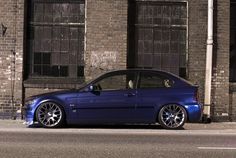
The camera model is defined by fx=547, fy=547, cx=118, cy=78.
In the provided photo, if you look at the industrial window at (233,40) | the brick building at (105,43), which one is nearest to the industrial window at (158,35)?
the brick building at (105,43)

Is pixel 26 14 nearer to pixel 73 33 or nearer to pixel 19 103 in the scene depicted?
pixel 73 33

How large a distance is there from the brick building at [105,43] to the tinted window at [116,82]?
292cm

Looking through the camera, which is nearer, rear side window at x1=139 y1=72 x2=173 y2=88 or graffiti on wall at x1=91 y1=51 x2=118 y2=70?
rear side window at x1=139 y1=72 x2=173 y2=88

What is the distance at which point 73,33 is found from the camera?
17.2 metres

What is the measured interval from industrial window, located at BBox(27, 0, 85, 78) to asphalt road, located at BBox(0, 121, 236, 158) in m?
3.19

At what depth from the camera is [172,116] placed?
1384cm

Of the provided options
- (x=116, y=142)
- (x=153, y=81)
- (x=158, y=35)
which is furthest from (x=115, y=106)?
(x=158, y=35)

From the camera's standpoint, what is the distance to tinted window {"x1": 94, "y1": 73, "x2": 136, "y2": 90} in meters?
13.9

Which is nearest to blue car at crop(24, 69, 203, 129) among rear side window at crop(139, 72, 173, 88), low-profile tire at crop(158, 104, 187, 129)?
low-profile tire at crop(158, 104, 187, 129)

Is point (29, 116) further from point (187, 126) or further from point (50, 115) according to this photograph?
point (187, 126)

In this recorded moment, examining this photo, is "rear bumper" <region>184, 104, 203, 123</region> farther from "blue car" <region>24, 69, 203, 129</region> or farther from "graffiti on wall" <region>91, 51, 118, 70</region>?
"graffiti on wall" <region>91, 51, 118, 70</region>

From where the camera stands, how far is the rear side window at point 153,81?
1405cm

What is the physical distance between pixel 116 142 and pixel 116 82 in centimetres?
315

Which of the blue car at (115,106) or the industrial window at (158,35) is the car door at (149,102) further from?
the industrial window at (158,35)
